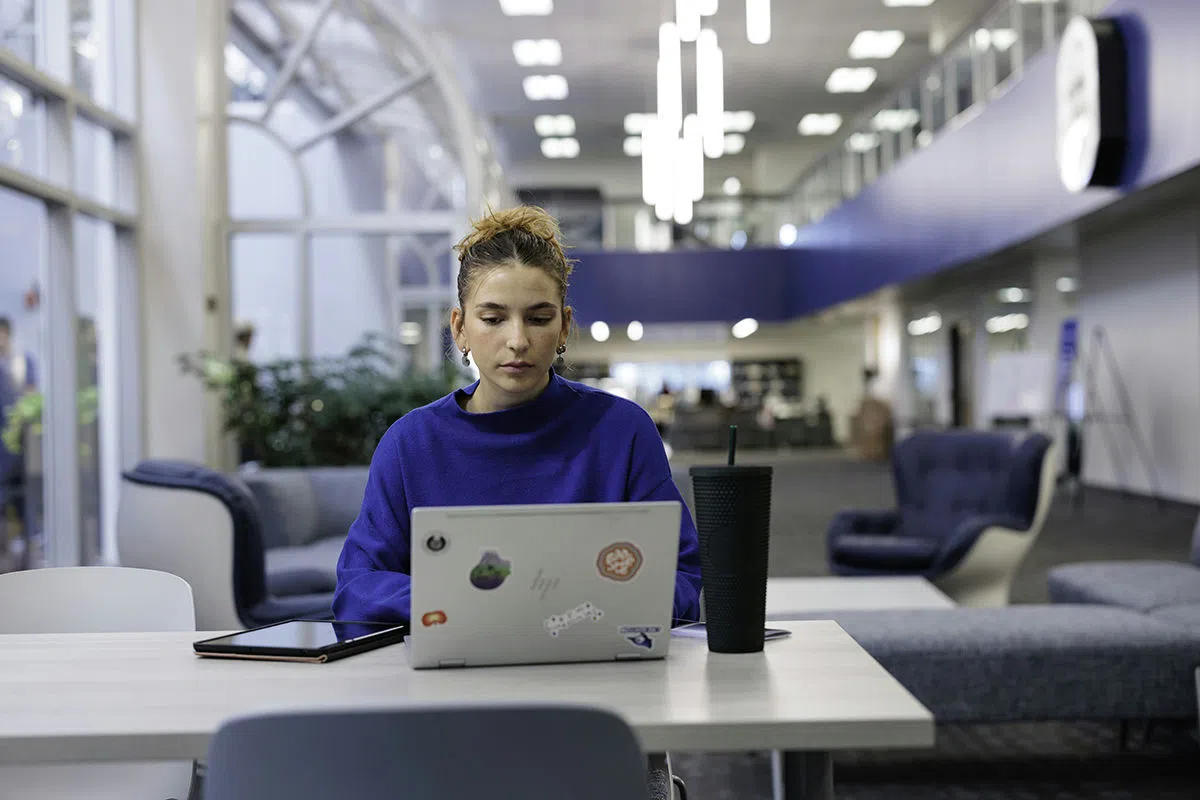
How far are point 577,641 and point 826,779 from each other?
1.09 feet

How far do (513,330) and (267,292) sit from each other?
27.3 feet

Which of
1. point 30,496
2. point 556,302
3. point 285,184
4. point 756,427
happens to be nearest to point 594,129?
point 756,427

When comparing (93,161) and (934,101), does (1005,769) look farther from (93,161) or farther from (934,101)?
(934,101)

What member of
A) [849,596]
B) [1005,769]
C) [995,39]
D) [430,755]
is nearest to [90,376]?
[849,596]

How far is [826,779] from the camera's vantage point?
143 centimetres

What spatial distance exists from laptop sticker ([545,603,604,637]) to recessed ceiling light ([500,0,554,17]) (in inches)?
545

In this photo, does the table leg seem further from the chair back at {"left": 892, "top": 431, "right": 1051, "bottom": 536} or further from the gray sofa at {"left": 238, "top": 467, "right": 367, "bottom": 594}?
the chair back at {"left": 892, "top": 431, "right": 1051, "bottom": 536}

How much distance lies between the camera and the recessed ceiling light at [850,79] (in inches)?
711

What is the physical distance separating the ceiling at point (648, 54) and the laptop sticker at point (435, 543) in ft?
Answer: 44.7

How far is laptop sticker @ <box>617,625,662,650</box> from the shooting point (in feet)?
4.85

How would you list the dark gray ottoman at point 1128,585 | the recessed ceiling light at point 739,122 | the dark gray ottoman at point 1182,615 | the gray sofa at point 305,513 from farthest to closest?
1. the recessed ceiling light at point 739,122
2. the gray sofa at point 305,513
3. the dark gray ottoman at point 1128,585
4. the dark gray ottoman at point 1182,615

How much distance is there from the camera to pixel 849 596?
15.7 feet

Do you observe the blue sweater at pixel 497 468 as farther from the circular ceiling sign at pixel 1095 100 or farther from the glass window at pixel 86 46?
the circular ceiling sign at pixel 1095 100

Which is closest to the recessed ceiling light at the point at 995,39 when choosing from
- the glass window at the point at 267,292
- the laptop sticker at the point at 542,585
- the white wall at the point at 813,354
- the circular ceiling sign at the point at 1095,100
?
the circular ceiling sign at the point at 1095,100
